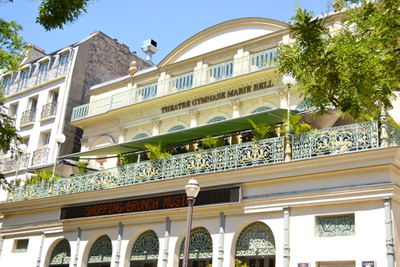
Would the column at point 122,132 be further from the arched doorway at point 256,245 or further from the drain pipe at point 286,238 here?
the drain pipe at point 286,238

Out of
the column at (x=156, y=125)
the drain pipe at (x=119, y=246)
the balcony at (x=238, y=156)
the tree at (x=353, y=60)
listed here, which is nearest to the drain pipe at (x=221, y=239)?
the balcony at (x=238, y=156)

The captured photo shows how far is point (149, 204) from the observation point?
16781mm

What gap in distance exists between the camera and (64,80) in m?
27.8

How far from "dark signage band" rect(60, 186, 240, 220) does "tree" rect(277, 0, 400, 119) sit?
4.66 metres

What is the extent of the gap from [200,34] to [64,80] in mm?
9085

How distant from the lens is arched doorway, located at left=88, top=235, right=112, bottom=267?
706 inches

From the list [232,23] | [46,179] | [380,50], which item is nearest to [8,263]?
[46,179]

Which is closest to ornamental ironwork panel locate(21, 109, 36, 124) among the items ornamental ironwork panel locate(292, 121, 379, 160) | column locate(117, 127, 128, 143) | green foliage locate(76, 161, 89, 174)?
column locate(117, 127, 128, 143)

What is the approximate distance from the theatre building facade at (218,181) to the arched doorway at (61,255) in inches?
2.0

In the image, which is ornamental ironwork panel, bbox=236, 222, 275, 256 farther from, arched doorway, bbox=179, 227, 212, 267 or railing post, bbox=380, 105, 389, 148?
railing post, bbox=380, 105, 389, 148

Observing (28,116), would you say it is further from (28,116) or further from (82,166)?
(82,166)

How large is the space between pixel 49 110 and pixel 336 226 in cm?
1854

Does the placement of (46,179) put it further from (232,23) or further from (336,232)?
(336,232)

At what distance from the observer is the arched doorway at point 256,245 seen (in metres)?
14.1
